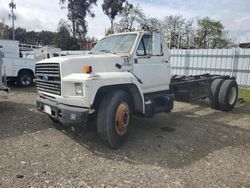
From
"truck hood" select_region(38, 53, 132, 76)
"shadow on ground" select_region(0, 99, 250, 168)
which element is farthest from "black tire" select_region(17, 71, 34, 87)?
"truck hood" select_region(38, 53, 132, 76)

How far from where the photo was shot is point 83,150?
16.3ft

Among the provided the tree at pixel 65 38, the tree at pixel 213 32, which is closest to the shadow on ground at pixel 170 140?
the tree at pixel 213 32

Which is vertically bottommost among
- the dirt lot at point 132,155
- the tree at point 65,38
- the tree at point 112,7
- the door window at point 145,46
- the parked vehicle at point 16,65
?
the dirt lot at point 132,155

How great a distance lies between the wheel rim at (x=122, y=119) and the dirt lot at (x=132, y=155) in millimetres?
356

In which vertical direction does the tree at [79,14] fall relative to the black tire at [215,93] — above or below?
above

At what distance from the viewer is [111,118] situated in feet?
15.6

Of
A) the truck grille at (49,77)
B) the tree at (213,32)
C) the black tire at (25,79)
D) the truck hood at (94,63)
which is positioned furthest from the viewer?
the tree at (213,32)

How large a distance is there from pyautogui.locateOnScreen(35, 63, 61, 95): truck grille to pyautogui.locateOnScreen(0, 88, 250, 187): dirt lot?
1.08 m

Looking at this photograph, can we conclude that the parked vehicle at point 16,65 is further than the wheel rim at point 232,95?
Yes

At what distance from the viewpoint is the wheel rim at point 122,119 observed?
16.3ft

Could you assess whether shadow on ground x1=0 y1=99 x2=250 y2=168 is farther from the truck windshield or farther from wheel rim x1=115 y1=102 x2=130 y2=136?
the truck windshield

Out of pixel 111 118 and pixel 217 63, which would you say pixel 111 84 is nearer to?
pixel 111 118

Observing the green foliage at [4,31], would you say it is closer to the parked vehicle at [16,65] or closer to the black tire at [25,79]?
the parked vehicle at [16,65]

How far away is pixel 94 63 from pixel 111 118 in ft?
3.81
